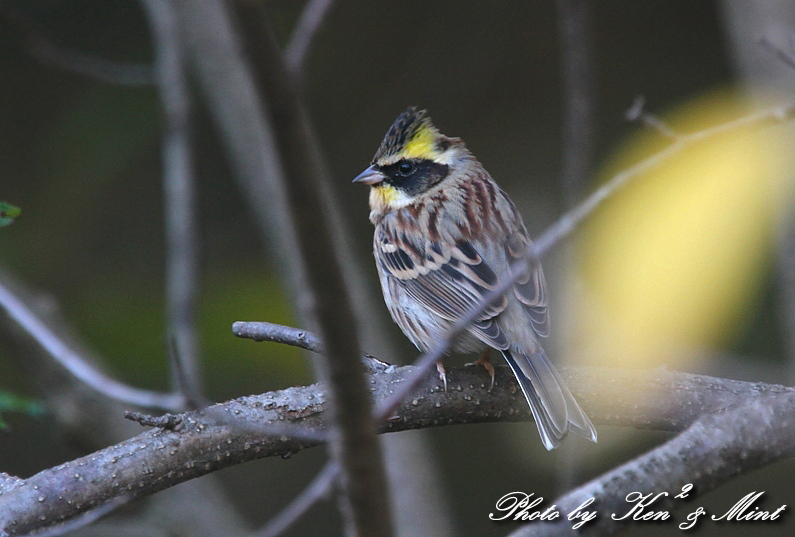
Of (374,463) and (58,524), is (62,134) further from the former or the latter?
(374,463)

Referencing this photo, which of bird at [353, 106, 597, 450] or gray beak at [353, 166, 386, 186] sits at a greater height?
gray beak at [353, 166, 386, 186]

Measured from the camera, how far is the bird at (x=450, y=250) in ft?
12.6

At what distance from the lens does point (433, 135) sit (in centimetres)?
473

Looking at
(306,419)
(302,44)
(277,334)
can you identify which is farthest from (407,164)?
(302,44)

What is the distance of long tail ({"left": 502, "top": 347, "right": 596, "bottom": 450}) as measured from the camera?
3.35 m

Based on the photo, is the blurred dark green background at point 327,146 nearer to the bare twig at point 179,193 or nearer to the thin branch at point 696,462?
the bare twig at point 179,193

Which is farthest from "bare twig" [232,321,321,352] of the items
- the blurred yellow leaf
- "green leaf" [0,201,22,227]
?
the blurred yellow leaf

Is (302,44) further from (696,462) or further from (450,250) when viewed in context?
(450,250)

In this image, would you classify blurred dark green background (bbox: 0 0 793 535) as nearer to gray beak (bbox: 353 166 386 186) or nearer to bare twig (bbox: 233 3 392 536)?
gray beak (bbox: 353 166 386 186)

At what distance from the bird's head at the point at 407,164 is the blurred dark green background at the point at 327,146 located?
2.17 m

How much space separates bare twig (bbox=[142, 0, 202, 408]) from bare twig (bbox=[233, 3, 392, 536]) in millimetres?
2223

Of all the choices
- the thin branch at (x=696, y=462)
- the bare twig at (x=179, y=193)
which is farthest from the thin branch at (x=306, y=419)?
the bare twig at (x=179, y=193)

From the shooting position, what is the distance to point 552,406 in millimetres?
3387

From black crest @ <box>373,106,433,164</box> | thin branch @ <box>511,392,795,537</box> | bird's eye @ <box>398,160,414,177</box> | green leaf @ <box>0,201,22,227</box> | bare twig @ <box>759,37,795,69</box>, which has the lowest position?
thin branch @ <box>511,392,795,537</box>
